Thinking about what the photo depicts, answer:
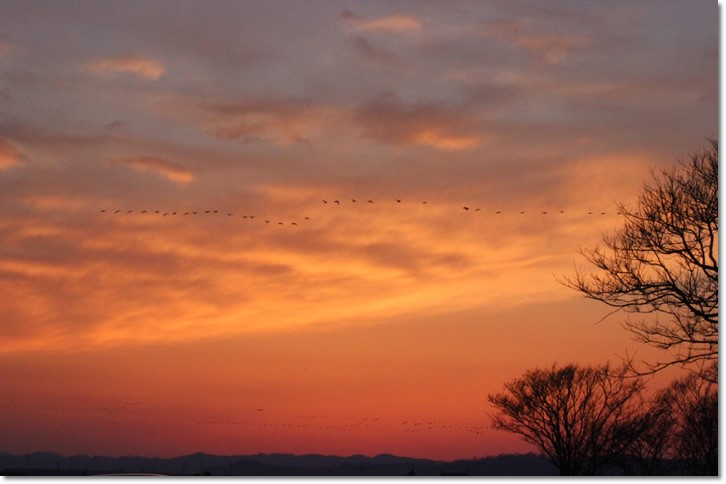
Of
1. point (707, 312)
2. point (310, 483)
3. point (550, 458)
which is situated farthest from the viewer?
point (550, 458)

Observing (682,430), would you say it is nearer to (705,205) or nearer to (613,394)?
(613,394)

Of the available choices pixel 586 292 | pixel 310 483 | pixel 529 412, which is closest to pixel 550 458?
pixel 529 412

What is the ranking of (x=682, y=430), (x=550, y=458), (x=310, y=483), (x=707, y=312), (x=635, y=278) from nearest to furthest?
(x=310, y=483) < (x=707, y=312) < (x=635, y=278) < (x=550, y=458) < (x=682, y=430)

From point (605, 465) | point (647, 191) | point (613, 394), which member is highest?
point (647, 191)

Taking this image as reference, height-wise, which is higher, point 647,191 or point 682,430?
point 647,191

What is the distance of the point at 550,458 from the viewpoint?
78.2 metres

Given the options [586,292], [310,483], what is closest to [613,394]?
[586,292]

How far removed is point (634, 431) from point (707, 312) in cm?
5781

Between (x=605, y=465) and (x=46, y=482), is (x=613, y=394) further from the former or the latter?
(x=46, y=482)

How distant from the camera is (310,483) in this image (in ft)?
58.1

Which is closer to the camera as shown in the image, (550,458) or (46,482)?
(46,482)

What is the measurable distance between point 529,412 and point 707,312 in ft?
182

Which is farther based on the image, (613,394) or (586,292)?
(613,394)

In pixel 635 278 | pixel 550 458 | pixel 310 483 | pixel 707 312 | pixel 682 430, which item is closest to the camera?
pixel 310 483
